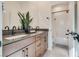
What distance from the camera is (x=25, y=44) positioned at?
5.16ft

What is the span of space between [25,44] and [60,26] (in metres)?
0.56

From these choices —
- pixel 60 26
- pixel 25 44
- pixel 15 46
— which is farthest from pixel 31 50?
pixel 60 26

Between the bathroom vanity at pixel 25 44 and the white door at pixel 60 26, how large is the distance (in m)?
0.15

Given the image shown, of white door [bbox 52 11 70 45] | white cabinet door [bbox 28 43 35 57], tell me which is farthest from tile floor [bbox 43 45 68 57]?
white cabinet door [bbox 28 43 35 57]

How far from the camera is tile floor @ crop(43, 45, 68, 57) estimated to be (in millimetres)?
1632

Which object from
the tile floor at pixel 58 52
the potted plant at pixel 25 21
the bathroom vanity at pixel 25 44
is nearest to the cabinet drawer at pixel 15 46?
the bathroom vanity at pixel 25 44

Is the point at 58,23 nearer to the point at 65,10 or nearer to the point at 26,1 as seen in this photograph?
the point at 65,10

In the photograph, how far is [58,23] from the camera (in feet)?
5.67

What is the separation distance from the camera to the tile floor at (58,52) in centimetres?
163

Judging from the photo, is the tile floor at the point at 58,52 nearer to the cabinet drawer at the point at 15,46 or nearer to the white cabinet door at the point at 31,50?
the white cabinet door at the point at 31,50

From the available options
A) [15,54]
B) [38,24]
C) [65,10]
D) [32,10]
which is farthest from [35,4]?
[15,54]

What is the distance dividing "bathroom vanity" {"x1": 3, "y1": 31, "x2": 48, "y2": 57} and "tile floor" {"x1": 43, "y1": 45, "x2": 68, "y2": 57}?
0.10 metres

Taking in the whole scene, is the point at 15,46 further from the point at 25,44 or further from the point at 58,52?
the point at 58,52

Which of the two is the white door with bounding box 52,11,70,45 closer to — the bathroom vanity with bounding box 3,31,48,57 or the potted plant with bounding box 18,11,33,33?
the bathroom vanity with bounding box 3,31,48,57
